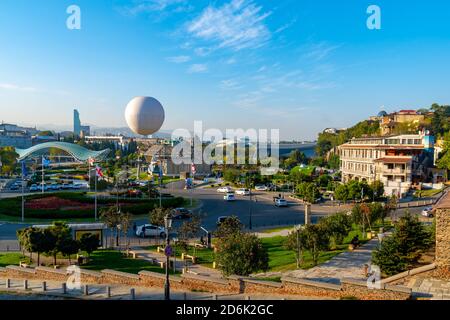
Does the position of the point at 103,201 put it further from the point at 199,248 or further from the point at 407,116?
the point at 407,116

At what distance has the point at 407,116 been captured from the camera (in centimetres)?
10312

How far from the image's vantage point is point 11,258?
21.2 m

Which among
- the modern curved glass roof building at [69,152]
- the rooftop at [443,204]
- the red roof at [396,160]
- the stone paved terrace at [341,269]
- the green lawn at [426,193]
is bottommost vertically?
the stone paved terrace at [341,269]

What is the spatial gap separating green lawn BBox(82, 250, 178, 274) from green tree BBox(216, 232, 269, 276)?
4649 millimetres

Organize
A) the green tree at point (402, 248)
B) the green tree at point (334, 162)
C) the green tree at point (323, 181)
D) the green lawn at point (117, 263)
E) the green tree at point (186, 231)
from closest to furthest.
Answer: the green tree at point (402, 248)
the green lawn at point (117, 263)
the green tree at point (186, 231)
the green tree at point (323, 181)
the green tree at point (334, 162)

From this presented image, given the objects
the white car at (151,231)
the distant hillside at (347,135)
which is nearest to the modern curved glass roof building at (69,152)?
the distant hillside at (347,135)

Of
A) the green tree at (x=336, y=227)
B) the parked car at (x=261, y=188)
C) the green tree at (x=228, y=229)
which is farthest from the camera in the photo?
the parked car at (x=261, y=188)

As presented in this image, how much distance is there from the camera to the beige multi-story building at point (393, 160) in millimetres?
49062

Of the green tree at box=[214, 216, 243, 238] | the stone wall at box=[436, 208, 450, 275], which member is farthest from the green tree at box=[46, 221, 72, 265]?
the stone wall at box=[436, 208, 450, 275]

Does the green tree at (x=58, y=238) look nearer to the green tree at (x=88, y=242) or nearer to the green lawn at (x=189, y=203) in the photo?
the green tree at (x=88, y=242)

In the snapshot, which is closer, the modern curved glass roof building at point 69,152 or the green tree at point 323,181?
the green tree at point 323,181

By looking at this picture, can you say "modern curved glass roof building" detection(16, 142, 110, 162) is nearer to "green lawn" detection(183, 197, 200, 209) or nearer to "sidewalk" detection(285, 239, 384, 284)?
"green lawn" detection(183, 197, 200, 209)

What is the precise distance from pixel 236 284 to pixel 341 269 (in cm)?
590

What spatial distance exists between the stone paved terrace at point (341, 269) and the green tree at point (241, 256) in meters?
2.40
